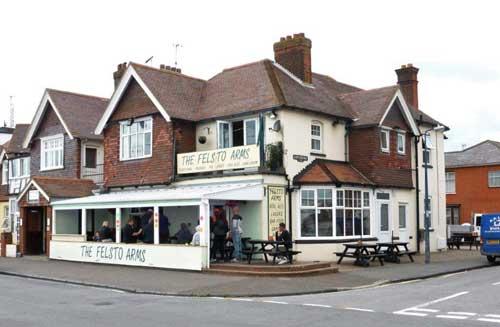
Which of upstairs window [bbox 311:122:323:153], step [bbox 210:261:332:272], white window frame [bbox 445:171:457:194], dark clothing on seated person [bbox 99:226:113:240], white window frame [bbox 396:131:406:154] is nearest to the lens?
step [bbox 210:261:332:272]

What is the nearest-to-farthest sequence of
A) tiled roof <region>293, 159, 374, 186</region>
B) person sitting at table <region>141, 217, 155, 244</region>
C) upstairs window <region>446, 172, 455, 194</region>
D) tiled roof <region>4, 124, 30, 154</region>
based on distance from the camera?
person sitting at table <region>141, 217, 155, 244</region>
tiled roof <region>293, 159, 374, 186</region>
tiled roof <region>4, 124, 30, 154</region>
upstairs window <region>446, 172, 455, 194</region>

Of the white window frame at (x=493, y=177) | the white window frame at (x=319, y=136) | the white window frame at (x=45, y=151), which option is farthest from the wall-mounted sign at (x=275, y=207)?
the white window frame at (x=493, y=177)

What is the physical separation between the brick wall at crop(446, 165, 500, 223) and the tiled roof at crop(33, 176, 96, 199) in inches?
1079

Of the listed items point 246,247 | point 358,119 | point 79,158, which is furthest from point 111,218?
point 358,119

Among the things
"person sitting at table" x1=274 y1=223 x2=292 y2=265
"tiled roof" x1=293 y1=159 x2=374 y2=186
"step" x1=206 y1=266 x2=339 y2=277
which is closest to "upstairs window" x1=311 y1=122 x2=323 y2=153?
"tiled roof" x1=293 y1=159 x2=374 y2=186

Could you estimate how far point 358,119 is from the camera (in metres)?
27.3

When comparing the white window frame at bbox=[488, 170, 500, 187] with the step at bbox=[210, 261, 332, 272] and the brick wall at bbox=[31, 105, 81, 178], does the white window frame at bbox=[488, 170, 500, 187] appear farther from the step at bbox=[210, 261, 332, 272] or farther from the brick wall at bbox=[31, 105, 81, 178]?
the brick wall at bbox=[31, 105, 81, 178]

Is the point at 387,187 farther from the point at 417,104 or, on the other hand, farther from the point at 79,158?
the point at 79,158

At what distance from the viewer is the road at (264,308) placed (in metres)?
11.3

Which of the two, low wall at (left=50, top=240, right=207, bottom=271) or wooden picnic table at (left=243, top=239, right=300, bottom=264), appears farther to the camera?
low wall at (left=50, top=240, right=207, bottom=271)

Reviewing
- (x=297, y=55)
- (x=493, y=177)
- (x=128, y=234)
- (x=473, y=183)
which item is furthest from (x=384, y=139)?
(x=473, y=183)

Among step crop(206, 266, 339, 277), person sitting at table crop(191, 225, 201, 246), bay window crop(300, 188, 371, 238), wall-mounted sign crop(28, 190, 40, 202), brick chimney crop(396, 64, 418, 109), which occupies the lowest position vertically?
step crop(206, 266, 339, 277)

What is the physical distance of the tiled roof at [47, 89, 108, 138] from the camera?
32.2 metres

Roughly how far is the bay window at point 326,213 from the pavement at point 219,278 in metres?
1.36
